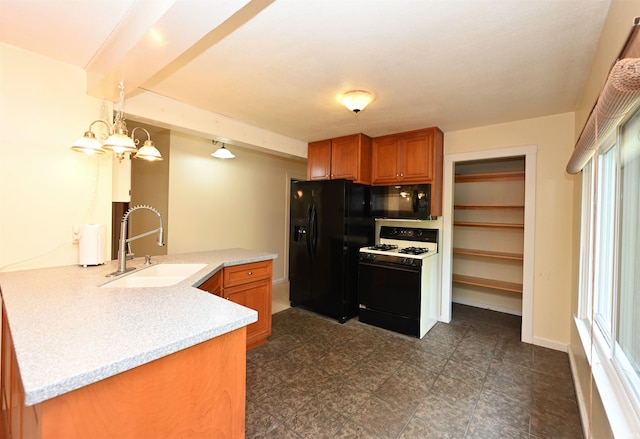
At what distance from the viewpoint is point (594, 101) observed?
67.5 inches

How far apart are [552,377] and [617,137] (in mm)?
1979

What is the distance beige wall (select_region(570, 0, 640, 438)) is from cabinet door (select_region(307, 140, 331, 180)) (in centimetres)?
256

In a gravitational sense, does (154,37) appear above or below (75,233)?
above

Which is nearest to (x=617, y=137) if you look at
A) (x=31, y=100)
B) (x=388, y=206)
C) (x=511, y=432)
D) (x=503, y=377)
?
(x=511, y=432)

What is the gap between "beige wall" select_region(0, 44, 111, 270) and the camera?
174 centimetres

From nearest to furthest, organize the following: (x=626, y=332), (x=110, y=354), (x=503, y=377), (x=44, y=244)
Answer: (x=110, y=354) → (x=626, y=332) → (x=44, y=244) → (x=503, y=377)

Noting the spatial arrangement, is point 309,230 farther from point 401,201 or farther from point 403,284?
point 403,284

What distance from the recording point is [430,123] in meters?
3.10

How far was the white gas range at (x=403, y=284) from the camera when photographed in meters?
3.01

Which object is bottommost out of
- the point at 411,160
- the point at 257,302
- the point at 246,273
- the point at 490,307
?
the point at 490,307

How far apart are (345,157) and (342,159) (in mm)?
51

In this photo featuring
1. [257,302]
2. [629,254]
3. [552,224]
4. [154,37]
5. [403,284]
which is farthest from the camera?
[403,284]

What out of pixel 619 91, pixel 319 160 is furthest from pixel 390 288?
pixel 619 91

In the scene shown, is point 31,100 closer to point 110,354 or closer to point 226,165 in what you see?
point 110,354
